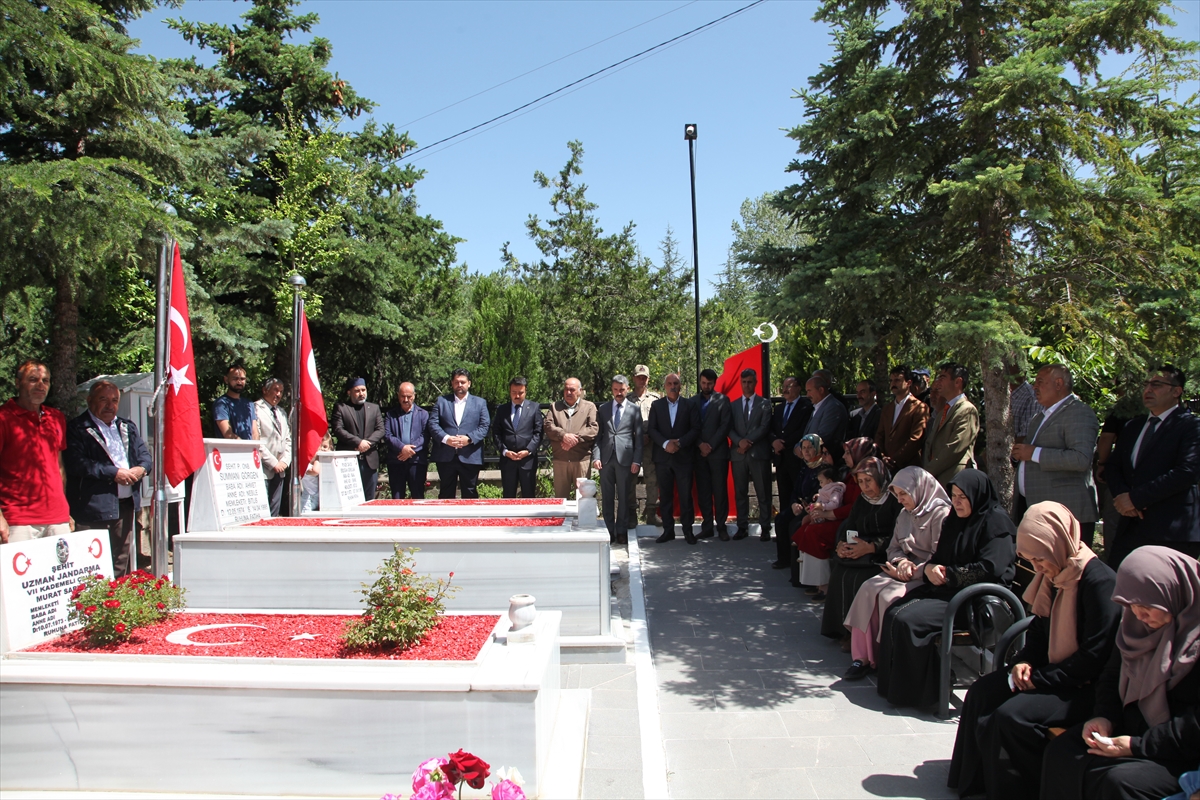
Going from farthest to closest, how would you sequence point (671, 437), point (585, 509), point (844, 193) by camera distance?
1. point (671, 437)
2. point (844, 193)
3. point (585, 509)

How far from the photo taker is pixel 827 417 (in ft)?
26.8

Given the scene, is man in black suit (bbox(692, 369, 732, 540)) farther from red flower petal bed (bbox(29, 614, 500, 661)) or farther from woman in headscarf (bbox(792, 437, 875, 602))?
red flower petal bed (bbox(29, 614, 500, 661))

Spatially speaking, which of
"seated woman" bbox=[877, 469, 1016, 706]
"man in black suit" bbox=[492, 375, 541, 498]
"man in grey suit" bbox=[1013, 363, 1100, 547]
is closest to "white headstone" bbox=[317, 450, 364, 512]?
"man in black suit" bbox=[492, 375, 541, 498]

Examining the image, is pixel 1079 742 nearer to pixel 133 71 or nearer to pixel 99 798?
pixel 99 798

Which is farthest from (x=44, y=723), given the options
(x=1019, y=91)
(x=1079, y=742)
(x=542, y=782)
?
(x=1019, y=91)

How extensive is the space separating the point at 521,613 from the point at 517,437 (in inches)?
217

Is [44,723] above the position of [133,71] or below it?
below

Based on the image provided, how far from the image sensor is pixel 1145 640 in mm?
2938

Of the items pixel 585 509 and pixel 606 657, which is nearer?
pixel 606 657

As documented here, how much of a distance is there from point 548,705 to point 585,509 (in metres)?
2.46

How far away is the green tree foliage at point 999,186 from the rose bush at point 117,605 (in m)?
4.86

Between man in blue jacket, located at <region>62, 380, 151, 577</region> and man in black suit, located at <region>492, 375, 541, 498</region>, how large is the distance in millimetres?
3872

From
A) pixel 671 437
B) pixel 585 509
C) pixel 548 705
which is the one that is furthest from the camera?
pixel 671 437

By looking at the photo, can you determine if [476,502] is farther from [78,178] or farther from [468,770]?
[468,770]
